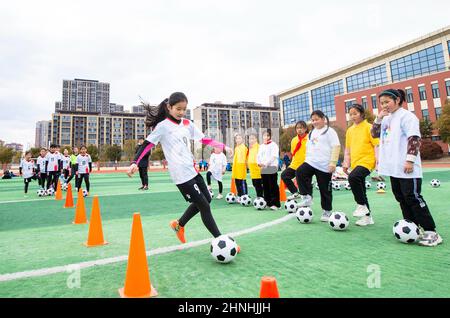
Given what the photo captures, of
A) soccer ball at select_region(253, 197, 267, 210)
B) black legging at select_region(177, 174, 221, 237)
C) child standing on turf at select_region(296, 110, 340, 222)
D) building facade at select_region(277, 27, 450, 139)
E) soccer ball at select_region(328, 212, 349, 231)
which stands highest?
building facade at select_region(277, 27, 450, 139)

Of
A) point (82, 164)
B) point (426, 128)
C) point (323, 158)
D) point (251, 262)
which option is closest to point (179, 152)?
point (251, 262)

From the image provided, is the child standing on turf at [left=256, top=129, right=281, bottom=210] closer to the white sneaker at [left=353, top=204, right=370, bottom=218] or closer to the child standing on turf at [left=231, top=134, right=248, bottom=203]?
the child standing on turf at [left=231, top=134, right=248, bottom=203]

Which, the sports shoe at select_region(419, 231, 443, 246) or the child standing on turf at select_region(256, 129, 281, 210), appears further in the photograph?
the child standing on turf at select_region(256, 129, 281, 210)

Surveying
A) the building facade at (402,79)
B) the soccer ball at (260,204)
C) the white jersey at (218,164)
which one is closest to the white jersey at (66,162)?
the white jersey at (218,164)

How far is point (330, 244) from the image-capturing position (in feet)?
12.0

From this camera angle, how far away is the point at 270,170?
270 inches

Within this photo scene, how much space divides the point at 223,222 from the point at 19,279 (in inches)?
134

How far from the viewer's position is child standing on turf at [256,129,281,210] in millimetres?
6793

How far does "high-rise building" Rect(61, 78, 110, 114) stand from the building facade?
144m

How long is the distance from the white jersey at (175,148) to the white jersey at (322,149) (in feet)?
8.83

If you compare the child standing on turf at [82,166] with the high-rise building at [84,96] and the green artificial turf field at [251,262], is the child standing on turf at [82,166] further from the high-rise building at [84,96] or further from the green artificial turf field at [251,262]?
the high-rise building at [84,96]

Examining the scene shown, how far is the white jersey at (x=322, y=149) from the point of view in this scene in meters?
5.16

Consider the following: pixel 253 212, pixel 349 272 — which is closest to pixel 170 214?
pixel 253 212

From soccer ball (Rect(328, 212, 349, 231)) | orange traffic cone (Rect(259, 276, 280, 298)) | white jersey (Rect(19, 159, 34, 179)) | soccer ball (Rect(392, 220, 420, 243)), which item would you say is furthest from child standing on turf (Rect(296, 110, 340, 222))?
white jersey (Rect(19, 159, 34, 179))
